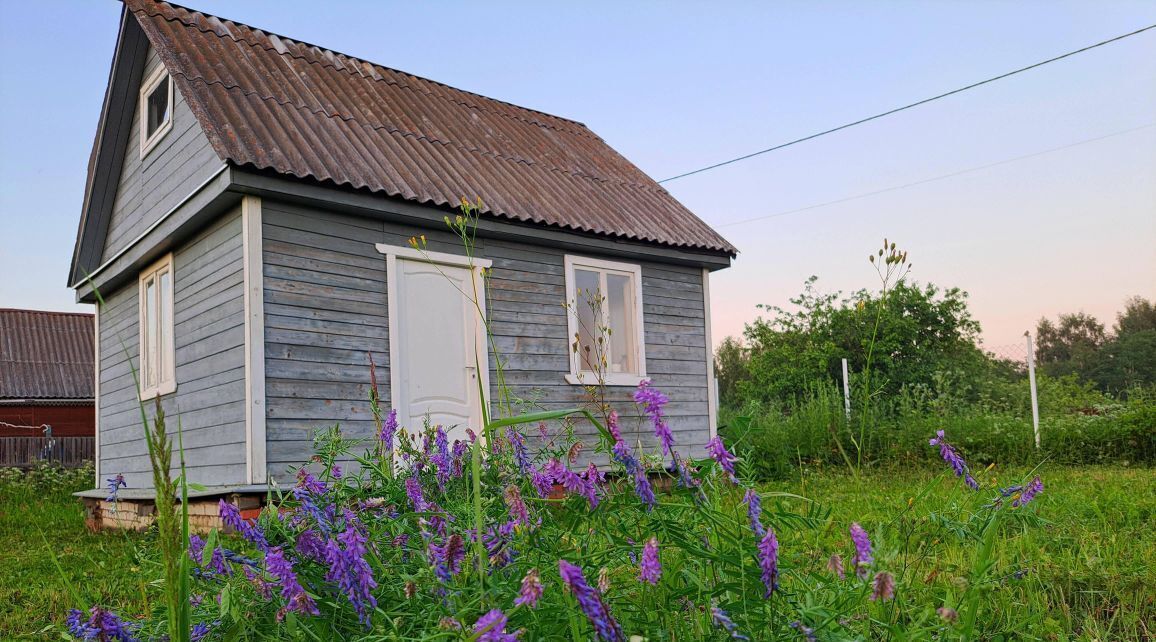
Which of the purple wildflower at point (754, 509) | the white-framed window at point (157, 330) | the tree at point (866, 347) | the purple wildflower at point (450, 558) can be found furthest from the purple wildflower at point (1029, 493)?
the tree at point (866, 347)

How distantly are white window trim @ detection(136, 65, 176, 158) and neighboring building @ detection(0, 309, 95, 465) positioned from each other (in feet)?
62.1

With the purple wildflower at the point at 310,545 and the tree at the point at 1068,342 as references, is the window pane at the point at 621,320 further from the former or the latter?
the tree at the point at 1068,342

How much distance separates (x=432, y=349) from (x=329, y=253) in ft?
4.35

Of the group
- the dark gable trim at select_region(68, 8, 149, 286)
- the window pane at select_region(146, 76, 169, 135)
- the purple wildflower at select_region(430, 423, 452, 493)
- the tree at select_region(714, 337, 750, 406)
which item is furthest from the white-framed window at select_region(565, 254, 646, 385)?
the tree at select_region(714, 337, 750, 406)

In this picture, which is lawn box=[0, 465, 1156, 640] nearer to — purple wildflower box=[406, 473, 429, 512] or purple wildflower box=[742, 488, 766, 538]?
purple wildflower box=[742, 488, 766, 538]

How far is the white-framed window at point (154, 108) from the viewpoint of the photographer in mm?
8914

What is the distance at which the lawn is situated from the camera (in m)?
2.05

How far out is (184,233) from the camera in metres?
8.12

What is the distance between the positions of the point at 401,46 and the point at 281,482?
6950 millimetres

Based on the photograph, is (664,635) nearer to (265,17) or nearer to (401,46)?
(265,17)

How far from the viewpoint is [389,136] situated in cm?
871

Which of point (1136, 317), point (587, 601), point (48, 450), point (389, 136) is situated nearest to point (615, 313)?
point (389, 136)

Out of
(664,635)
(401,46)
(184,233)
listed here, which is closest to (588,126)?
(401,46)

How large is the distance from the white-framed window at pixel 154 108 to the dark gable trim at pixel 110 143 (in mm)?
272
